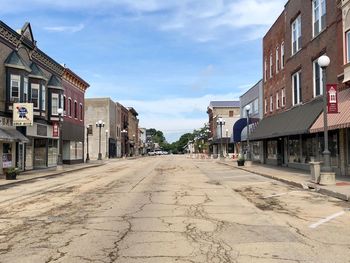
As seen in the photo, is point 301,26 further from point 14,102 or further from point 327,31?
point 14,102

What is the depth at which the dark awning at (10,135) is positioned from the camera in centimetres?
2803

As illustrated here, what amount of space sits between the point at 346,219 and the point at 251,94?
4181 cm

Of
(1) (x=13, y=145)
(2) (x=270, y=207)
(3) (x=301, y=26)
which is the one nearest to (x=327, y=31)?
(3) (x=301, y=26)

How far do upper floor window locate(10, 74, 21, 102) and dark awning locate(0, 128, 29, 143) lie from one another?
2205 mm

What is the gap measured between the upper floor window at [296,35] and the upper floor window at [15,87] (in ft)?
63.6

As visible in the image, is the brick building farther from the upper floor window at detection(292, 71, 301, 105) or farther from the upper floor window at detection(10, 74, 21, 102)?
the upper floor window at detection(10, 74, 21, 102)

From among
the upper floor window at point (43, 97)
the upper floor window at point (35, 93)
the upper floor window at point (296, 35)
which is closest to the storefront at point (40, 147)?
the upper floor window at point (43, 97)

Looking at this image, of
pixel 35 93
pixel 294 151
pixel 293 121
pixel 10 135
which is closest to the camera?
pixel 293 121

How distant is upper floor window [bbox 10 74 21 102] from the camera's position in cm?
3181

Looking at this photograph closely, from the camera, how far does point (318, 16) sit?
2694 cm

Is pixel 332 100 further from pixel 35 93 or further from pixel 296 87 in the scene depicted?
pixel 35 93

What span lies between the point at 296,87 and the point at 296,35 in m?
3.63

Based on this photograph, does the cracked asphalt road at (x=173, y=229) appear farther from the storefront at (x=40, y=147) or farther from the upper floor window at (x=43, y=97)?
the upper floor window at (x=43, y=97)

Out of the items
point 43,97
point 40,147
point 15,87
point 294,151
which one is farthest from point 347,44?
point 40,147
